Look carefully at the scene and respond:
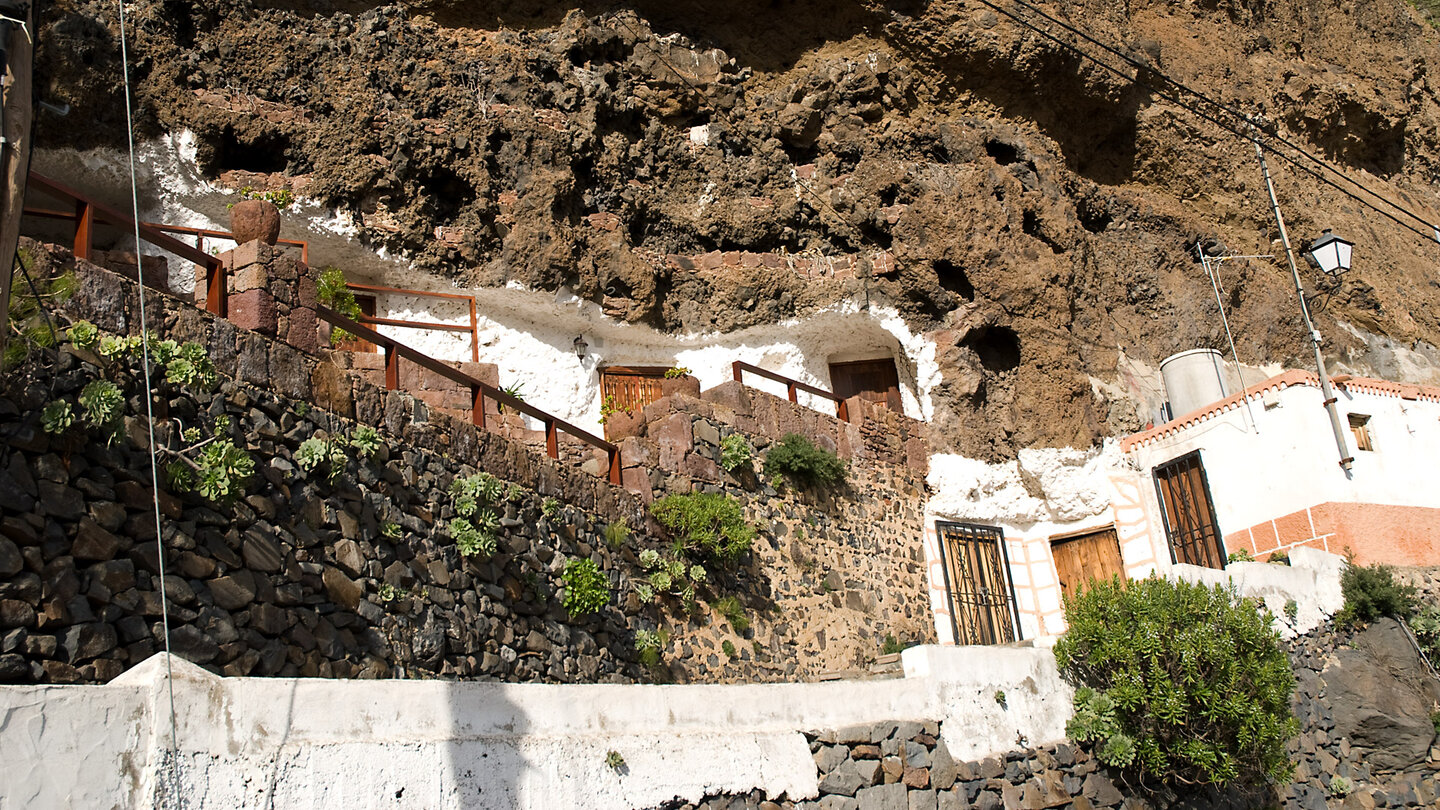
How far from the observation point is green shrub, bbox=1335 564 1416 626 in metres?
12.0

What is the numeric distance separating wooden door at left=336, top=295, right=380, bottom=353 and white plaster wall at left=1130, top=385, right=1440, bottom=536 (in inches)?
395

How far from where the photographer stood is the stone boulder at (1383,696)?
1124 cm

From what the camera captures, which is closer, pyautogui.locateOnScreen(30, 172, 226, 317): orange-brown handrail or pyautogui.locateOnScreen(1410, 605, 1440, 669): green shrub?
pyautogui.locateOnScreen(30, 172, 226, 317): orange-brown handrail

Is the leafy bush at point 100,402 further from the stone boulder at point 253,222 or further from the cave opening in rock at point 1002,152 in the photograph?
the cave opening in rock at point 1002,152

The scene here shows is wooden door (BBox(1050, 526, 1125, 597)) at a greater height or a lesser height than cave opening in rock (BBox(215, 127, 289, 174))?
lesser

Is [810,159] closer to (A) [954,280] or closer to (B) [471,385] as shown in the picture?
(A) [954,280]

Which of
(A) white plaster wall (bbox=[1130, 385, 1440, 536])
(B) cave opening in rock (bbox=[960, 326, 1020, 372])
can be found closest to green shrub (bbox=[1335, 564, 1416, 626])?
(A) white plaster wall (bbox=[1130, 385, 1440, 536])

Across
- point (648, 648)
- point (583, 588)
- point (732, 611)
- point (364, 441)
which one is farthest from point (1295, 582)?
point (364, 441)

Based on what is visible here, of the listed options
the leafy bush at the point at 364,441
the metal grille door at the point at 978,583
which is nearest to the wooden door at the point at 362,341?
the leafy bush at the point at 364,441

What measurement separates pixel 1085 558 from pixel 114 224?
38.8 ft

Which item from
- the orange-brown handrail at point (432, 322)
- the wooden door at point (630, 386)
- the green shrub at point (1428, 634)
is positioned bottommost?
the green shrub at point (1428, 634)

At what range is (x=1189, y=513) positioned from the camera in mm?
14297

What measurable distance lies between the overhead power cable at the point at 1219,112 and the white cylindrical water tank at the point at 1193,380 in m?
3.20

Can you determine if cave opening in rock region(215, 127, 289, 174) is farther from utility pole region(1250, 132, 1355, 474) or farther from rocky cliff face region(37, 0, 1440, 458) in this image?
utility pole region(1250, 132, 1355, 474)
